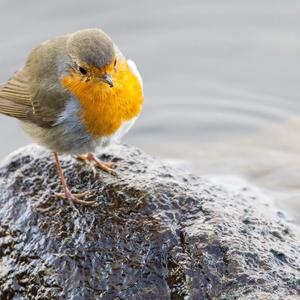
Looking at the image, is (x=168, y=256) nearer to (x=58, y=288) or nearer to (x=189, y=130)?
(x=58, y=288)

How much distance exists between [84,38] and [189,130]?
3051mm

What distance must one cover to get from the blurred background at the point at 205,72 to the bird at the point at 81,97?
2111 millimetres

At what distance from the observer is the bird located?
4531mm

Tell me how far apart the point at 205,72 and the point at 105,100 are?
3665 mm

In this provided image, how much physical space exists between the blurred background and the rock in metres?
2.15

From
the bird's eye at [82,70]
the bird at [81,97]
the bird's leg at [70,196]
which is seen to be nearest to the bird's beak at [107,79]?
the bird at [81,97]

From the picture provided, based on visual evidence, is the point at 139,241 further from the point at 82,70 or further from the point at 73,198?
the point at 82,70

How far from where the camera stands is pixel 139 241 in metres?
3.97

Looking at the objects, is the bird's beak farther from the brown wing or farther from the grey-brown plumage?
the brown wing

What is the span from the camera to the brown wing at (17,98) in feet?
16.9

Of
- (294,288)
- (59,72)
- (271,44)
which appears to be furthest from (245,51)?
(294,288)

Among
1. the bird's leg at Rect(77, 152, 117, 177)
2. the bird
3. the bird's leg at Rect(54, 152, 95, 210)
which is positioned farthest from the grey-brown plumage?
the bird's leg at Rect(54, 152, 95, 210)

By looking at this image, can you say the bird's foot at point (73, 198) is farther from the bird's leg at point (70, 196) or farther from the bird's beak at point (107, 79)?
the bird's beak at point (107, 79)

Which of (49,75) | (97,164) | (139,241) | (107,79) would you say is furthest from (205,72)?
(139,241)
